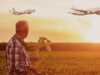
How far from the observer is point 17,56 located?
5727mm

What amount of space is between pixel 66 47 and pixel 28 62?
99.5 ft

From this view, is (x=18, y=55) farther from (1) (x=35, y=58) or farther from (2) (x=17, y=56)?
(1) (x=35, y=58)

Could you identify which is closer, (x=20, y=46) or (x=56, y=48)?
(x=20, y=46)

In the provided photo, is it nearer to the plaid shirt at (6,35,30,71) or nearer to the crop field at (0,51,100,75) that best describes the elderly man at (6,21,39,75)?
the plaid shirt at (6,35,30,71)

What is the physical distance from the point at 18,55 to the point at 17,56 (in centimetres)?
2

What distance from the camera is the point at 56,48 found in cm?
3416

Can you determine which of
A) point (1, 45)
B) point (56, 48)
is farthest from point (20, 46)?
point (56, 48)

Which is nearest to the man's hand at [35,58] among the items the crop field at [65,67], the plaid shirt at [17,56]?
the plaid shirt at [17,56]

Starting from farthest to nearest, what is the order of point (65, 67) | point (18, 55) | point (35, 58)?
point (65, 67)
point (35, 58)
point (18, 55)

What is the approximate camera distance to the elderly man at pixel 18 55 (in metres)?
5.69

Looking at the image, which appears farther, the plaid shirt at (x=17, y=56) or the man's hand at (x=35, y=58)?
the man's hand at (x=35, y=58)

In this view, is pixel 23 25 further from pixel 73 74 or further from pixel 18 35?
pixel 73 74

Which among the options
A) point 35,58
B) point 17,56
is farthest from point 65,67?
point 17,56

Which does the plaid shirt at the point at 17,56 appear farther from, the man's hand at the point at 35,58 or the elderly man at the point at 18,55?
the man's hand at the point at 35,58
